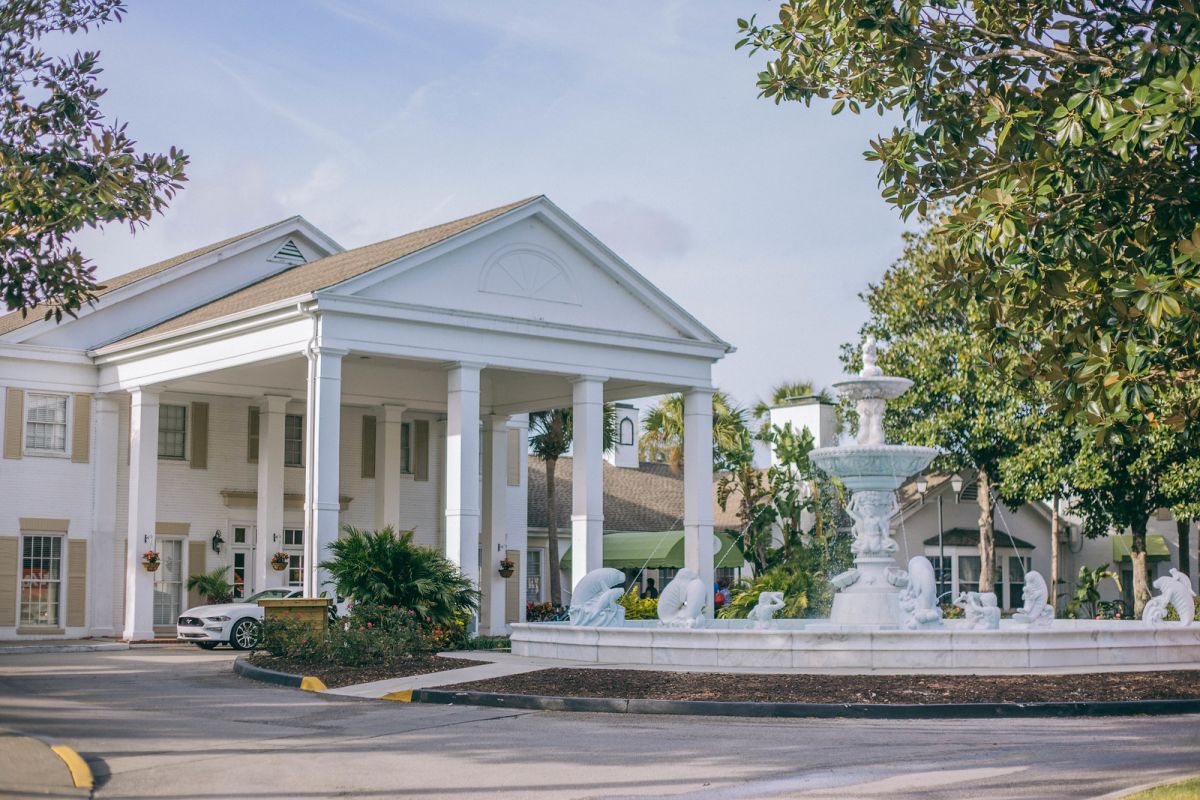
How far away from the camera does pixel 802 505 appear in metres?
37.1

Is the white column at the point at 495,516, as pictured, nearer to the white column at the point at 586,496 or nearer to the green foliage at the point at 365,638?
the white column at the point at 586,496

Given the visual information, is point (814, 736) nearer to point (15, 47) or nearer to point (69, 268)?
point (69, 268)

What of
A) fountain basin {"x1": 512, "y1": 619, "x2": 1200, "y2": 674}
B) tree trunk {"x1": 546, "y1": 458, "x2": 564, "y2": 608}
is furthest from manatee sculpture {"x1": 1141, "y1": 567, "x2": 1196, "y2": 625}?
tree trunk {"x1": 546, "y1": 458, "x2": 564, "y2": 608}

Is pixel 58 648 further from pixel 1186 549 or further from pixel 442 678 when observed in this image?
pixel 1186 549

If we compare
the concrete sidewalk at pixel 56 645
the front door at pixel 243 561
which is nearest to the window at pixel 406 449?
the front door at pixel 243 561

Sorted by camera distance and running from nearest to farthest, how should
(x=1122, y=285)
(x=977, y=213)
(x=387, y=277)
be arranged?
(x=1122, y=285) < (x=977, y=213) < (x=387, y=277)

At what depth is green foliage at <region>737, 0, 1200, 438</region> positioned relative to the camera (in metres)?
10.4

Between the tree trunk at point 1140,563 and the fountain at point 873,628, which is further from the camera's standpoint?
the tree trunk at point 1140,563

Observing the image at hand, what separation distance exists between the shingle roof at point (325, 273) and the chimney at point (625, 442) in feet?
75.0

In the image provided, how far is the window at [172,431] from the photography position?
32.9 meters

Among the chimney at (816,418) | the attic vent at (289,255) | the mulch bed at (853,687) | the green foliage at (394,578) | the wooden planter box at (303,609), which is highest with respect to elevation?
the attic vent at (289,255)

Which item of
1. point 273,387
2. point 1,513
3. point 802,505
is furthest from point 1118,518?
point 1,513

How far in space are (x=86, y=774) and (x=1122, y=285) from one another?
8.35m

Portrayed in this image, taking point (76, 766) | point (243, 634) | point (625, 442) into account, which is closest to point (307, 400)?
point (243, 634)
